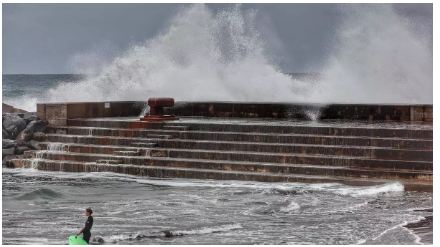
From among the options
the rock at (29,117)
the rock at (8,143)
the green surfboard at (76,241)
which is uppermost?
the rock at (29,117)

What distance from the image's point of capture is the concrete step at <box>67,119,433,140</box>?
12969 millimetres

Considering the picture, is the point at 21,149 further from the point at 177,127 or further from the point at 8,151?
the point at 177,127

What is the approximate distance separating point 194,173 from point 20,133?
13.9 ft

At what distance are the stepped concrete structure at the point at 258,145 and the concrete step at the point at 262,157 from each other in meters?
0.02

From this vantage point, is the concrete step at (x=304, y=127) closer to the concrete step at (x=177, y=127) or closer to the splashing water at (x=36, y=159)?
the concrete step at (x=177, y=127)

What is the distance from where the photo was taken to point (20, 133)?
15.7 metres

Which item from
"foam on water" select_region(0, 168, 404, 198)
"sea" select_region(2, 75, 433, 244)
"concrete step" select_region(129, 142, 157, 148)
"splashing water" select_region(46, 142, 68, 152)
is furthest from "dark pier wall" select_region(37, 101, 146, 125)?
"sea" select_region(2, 75, 433, 244)

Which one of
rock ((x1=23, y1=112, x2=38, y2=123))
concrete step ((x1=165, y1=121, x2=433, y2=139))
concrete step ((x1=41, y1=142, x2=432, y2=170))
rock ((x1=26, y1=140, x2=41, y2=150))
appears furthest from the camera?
rock ((x1=23, y1=112, x2=38, y2=123))

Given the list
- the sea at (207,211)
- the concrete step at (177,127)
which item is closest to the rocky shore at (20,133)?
the sea at (207,211)

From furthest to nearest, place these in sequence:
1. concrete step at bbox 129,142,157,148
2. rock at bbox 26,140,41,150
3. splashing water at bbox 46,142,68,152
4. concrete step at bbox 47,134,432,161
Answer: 1. rock at bbox 26,140,41,150
2. splashing water at bbox 46,142,68,152
3. concrete step at bbox 129,142,157,148
4. concrete step at bbox 47,134,432,161

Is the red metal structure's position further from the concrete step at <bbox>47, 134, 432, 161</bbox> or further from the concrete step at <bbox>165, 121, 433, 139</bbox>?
the concrete step at <bbox>47, 134, 432, 161</bbox>

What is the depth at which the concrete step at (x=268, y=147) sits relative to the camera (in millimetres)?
12430

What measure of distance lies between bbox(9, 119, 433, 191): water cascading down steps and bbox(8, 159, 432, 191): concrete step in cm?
1

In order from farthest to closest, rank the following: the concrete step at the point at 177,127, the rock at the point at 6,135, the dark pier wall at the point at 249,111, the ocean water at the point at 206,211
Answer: the rock at the point at 6,135 < the dark pier wall at the point at 249,111 < the concrete step at the point at 177,127 < the ocean water at the point at 206,211
